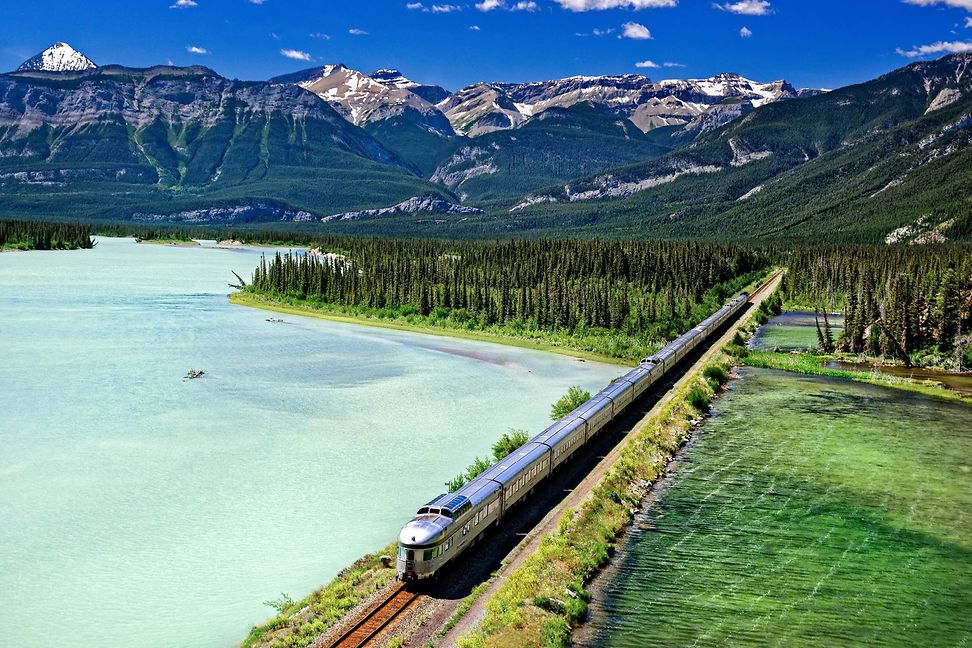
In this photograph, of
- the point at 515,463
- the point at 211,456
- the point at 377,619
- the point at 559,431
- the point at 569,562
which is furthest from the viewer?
the point at 211,456

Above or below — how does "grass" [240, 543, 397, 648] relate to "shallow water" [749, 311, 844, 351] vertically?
below

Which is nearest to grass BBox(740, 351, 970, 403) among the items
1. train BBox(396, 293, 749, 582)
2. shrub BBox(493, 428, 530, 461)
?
train BBox(396, 293, 749, 582)

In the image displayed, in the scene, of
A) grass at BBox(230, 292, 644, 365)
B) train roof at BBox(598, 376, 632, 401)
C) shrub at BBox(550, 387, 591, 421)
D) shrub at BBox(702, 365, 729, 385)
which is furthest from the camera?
grass at BBox(230, 292, 644, 365)

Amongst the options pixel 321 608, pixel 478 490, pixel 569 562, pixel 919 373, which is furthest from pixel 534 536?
pixel 919 373

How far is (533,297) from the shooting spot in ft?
505

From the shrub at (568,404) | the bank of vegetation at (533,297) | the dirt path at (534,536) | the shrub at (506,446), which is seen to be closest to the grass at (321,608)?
the dirt path at (534,536)

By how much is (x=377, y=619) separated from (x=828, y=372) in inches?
3141

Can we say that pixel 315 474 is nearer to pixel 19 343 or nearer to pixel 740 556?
pixel 740 556

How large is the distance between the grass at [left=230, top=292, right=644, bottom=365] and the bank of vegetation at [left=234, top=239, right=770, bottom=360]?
0.31 m

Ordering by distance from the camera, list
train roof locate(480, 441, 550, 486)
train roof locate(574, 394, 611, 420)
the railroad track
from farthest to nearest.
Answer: train roof locate(574, 394, 611, 420), train roof locate(480, 441, 550, 486), the railroad track

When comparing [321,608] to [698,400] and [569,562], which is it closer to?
[569,562]

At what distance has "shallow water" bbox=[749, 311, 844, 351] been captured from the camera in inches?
4747

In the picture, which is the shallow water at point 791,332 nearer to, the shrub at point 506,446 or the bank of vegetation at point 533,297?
the bank of vegetation at point 533,297

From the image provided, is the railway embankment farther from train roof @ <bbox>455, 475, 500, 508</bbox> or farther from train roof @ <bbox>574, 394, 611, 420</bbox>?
train roof @ <bbox>574, 394, 611, 420</bbox>
